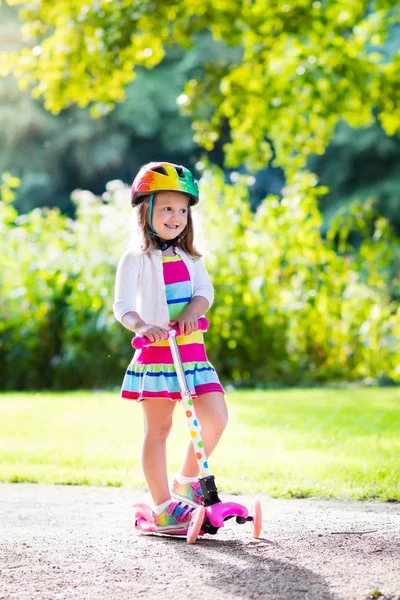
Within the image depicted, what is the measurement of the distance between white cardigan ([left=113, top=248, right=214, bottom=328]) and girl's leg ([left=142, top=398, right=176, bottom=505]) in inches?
11.2

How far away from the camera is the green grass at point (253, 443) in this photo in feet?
15.3

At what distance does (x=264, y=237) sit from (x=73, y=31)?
9.41 feet

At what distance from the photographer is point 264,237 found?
9.52m

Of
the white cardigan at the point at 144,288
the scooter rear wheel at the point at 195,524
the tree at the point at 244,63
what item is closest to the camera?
the scooter rear wheel at the point at 195,524

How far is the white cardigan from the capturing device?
11.8 feet

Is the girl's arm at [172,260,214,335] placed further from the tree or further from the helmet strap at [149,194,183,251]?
the tree

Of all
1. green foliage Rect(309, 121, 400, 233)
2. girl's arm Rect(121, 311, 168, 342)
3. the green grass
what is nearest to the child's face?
girl's arm Rect(121, 311, 168, 342)

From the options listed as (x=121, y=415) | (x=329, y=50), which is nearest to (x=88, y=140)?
(x=329, y=50)

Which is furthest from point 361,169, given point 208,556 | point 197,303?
point 208,556

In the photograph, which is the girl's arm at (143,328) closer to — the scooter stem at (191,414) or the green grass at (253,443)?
the scooter stem at (191,414)

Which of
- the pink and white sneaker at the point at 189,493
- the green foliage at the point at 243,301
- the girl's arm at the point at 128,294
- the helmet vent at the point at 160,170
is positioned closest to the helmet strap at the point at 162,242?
the girl's arm at the point at 128,294

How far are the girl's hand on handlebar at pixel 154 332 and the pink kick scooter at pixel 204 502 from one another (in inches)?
0.7

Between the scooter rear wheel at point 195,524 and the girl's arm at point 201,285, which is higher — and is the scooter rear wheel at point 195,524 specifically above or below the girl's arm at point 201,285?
below

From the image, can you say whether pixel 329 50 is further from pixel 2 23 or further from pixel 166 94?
pixel 2 23
